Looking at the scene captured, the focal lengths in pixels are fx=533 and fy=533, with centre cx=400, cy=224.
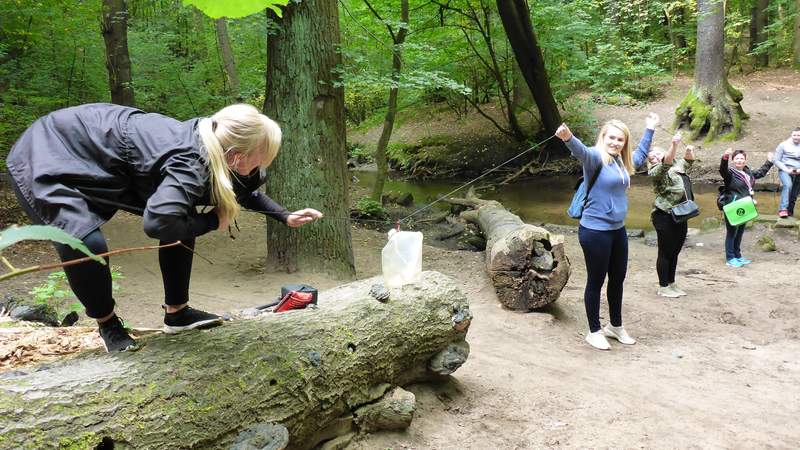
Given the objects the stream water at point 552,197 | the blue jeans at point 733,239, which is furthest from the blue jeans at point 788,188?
the blue jeans at point 733,239

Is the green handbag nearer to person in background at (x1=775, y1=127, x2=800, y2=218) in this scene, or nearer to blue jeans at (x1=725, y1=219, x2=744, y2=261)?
blue jeans at (x1=725, y1=219, x2=744, y2=261)

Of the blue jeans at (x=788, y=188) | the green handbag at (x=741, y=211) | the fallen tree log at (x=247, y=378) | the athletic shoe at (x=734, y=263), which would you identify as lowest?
the athletic shoe at (x=734, y=263)

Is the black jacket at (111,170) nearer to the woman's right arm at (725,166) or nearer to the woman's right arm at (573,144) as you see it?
the woman's right arm at (573,144)

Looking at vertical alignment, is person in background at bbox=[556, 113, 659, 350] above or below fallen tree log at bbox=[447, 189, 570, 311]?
above

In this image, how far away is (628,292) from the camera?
6.42 meters

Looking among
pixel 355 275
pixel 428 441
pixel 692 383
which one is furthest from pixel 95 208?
pixel 355 275

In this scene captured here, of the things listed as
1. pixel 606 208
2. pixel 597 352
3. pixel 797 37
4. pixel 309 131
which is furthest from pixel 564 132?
pixel 797 37

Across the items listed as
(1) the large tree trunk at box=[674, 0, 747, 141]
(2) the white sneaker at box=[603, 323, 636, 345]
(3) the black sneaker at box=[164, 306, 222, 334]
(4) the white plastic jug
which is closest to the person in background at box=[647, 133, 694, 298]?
(2) the white sneaker at box=[603, 323, 636, 345]

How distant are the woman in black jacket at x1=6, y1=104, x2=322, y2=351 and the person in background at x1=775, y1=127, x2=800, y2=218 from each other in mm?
10086

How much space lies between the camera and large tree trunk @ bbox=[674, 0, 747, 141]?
15.3 metres

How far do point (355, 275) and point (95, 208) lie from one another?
14.9 ft

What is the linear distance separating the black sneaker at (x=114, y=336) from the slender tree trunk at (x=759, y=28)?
88.0 feet

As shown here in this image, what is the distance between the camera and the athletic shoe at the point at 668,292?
619cm

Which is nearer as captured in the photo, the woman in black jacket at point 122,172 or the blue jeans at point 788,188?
the woman in black jacket at point 122,172
